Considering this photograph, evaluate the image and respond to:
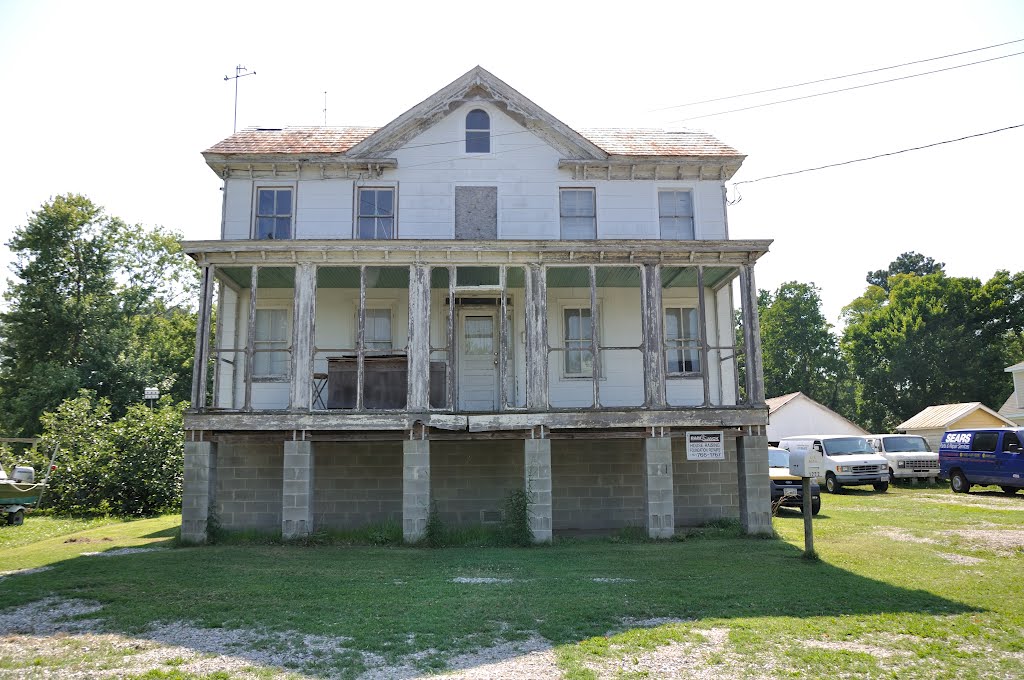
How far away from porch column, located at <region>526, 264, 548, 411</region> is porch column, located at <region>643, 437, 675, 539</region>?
2.57 meters

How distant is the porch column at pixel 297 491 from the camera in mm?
16094

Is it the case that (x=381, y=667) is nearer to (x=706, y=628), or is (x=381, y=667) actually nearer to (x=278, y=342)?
(x=706, y=628)

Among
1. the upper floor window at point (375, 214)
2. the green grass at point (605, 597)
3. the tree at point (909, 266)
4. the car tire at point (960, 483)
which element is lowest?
the green grass at point (605, 597)

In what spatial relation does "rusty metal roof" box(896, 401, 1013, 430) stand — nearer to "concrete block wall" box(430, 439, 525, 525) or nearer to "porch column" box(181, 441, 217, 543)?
"concrete block wall" box(430, 439, 525, 525)

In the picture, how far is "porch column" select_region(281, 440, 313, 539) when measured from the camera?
1609 centimetres

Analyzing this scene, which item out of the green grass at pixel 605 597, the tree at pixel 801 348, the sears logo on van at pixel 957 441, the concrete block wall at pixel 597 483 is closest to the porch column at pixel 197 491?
the green grass at pixel 605 597

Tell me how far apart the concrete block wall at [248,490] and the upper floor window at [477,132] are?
9.44 metres

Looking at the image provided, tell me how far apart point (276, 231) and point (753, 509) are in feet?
44.3

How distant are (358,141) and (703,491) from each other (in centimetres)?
1290

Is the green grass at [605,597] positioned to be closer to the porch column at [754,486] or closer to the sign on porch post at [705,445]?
the porch column at [754,486]

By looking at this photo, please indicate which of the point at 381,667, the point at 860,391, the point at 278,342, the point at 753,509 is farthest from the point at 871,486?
the point at 860,391

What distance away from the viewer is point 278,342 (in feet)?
63.8

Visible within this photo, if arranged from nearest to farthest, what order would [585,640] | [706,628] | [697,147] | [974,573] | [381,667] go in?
[381,667] < [585,640] < [706,628] < [974,573] < [697,147]

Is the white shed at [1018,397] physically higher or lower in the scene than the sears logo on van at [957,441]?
higher
